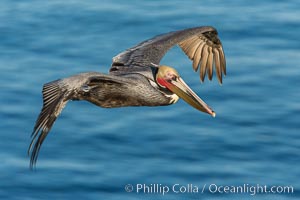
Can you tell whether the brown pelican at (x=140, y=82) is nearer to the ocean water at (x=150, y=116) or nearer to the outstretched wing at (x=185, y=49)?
the outstretched wing at (x=185, y=49)

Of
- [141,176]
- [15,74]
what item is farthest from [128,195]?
[15,74]

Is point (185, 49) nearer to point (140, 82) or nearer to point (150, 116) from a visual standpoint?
point (150, 116)

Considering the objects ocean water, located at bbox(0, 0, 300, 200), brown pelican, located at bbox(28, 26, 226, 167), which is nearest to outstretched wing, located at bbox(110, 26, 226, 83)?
brown pelican, located at bbox(28, 26, 226, 167)

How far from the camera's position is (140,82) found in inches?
755

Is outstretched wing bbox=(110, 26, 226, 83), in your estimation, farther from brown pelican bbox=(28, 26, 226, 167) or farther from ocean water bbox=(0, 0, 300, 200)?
ocean water bbox=(0, 0, 300, 200)

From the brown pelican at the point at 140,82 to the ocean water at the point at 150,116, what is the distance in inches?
103

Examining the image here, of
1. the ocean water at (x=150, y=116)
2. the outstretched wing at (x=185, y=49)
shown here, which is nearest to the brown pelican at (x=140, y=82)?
the outstretched wing at (x=185, y=49)

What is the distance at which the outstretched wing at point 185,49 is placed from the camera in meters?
20.7

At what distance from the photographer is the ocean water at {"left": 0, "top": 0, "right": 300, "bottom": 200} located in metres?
23.8

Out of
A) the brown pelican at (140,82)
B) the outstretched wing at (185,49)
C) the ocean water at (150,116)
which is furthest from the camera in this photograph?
the ocean water at (150,116)

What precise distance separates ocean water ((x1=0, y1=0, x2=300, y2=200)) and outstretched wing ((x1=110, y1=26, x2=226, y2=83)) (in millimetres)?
2515

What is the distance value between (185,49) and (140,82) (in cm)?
330

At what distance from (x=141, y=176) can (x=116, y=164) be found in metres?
0.55

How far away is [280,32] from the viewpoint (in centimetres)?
2747
